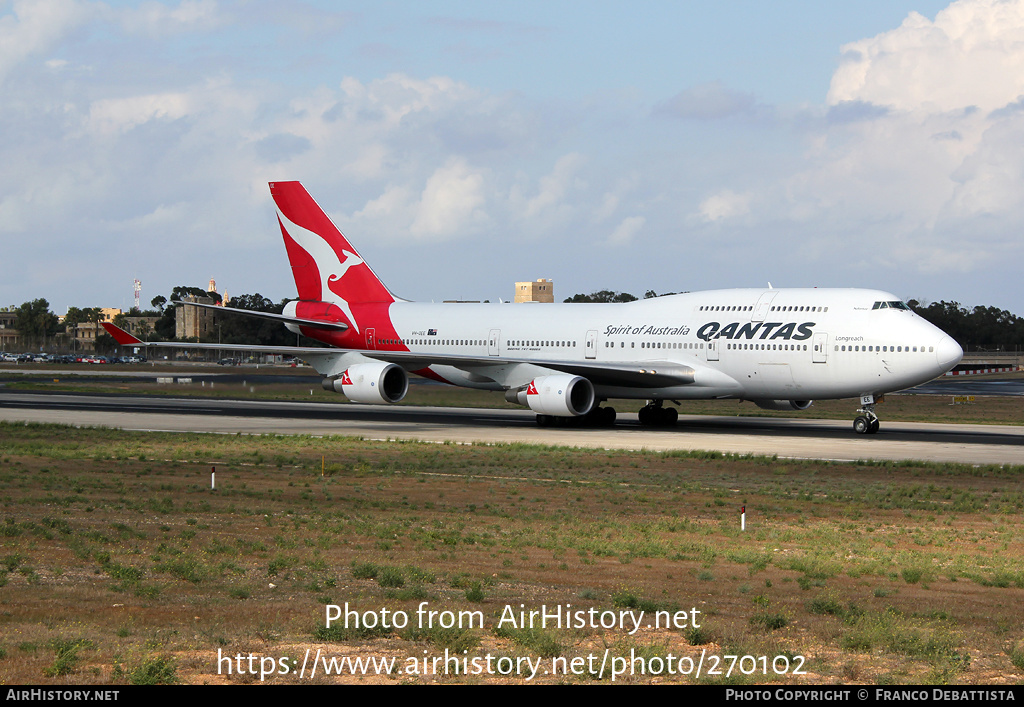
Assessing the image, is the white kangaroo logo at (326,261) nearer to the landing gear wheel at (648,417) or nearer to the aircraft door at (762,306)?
the landing gear wheel at (648,417)

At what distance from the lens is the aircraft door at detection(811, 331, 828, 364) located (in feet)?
120

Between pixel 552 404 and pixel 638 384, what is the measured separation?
325cm

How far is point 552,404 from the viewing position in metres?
39.1

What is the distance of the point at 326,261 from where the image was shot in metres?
50.3

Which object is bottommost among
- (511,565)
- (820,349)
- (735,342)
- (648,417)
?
(511,565)

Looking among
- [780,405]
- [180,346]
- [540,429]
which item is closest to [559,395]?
[540,429]

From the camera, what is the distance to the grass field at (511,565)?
10508 millimetres

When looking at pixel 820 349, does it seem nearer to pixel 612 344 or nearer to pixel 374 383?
pixel 612 344

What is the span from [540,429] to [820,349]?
1020 centimetres

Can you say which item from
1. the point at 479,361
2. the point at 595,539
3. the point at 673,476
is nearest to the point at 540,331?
the point at 479,361

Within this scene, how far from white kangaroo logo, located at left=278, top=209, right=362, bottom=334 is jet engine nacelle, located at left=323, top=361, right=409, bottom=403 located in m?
7.58

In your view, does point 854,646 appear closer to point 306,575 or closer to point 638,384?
point 306,575

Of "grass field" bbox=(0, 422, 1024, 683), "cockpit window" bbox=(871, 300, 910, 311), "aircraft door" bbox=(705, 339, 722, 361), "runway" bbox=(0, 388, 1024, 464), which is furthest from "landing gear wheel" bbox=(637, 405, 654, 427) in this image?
"grass field" bbox=(0, 422, 1024, 683)

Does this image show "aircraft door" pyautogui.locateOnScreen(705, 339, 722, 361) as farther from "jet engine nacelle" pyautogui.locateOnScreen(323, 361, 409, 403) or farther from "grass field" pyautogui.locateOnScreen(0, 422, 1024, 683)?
"jet engine nacelle" pyautogui.locateOnScreen(323, 361, 409, 403)
